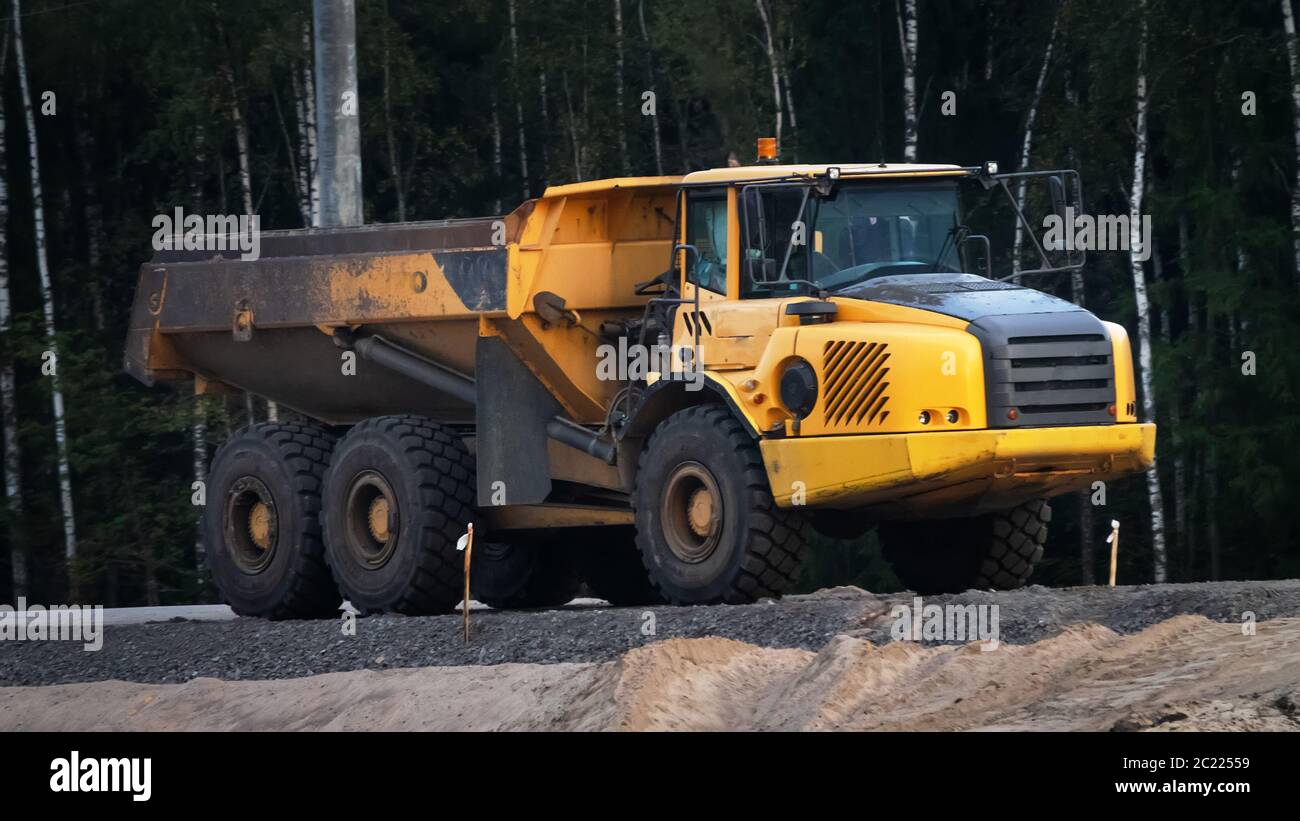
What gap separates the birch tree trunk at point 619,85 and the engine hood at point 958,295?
2281cm

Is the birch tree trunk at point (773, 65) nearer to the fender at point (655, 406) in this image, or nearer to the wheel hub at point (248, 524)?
the wheel hub at point (248, 524)

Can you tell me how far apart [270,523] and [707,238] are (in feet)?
15.2

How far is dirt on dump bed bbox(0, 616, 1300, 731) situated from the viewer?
870cm

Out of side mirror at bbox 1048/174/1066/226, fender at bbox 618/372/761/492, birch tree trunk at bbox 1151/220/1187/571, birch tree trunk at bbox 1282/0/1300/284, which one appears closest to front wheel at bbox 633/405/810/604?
fender at bbox 618/372/761/492

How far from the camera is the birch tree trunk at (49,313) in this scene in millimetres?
31672

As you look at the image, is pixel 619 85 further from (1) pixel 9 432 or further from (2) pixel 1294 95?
(2) pixel 1294 95

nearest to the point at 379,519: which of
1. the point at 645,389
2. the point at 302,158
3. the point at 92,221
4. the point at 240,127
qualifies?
the point at 645,389

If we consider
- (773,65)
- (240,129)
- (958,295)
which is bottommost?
(958,295)

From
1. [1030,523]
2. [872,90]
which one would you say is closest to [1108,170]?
[872,90]

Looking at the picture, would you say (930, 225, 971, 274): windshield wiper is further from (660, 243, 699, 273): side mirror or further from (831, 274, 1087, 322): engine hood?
(660, 243, 699, 273): side mirror

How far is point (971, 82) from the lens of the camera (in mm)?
33094

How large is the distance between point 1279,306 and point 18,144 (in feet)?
64.7

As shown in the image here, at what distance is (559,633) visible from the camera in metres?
12.7

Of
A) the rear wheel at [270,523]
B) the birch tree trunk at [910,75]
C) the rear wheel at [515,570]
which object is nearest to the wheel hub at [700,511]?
the rear wheel at [270,523]
